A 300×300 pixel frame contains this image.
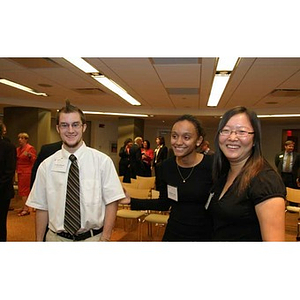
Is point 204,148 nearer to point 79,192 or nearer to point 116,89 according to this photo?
point 79,192

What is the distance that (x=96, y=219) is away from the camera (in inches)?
47.8

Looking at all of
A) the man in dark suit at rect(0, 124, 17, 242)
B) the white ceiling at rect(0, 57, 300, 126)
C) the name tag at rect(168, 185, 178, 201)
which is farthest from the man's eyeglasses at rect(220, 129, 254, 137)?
the man in dark suit at rect(0, 124, 17, 242)

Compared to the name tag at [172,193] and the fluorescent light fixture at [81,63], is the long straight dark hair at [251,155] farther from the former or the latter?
the fluorescent light fixture at [81,63]

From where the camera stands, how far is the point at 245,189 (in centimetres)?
93

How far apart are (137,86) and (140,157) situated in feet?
1.93

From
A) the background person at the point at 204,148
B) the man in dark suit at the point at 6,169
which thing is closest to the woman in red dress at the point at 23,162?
the man in dark suit at the point at 6,169

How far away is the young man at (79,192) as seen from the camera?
1.20 metres

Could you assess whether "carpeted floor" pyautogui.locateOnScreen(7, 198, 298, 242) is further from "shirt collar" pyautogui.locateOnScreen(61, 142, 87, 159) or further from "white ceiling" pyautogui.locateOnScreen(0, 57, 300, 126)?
"white ceiling" pyautogui.locateOnScreen(0, 57, 300, 126)

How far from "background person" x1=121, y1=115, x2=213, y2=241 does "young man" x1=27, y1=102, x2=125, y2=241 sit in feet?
0.89

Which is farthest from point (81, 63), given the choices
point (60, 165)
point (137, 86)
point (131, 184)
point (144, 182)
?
point (144, 182)

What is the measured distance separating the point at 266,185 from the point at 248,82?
67.5 inches

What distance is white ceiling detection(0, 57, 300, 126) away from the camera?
54.1 inches

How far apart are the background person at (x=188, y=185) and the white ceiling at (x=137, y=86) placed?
0.41 feet
